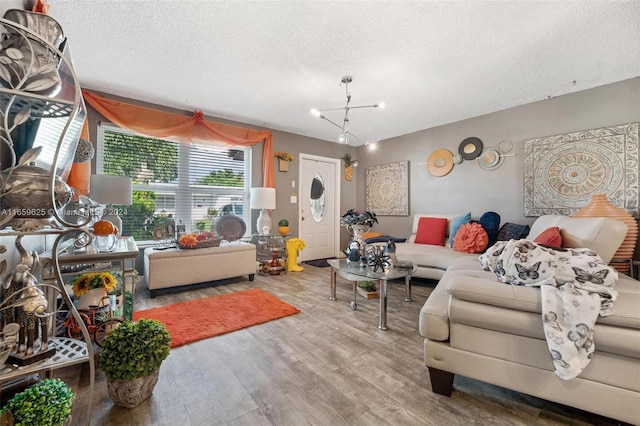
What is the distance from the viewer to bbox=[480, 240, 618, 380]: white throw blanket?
3.65ft

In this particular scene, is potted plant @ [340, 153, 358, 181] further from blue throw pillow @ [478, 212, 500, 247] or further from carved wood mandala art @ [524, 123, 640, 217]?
carved wood mandala art @ [524, 123, 640, 217]

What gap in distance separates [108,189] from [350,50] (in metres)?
2.65

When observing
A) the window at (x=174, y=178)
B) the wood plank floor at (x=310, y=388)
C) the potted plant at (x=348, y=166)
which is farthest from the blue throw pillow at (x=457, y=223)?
the window at (x=174, y=178)

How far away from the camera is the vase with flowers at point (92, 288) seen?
5.78 ft

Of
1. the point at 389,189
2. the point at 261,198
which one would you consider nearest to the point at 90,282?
the point at 261,198

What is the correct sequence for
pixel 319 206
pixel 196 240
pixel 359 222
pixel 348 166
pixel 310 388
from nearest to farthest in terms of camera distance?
pixel 310 388 → pixel 359 222 → pixel 196 240 → pixel 319 206 → pixel 348 166

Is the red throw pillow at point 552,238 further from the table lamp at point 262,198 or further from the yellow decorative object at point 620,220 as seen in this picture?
the table lamp at point 262,198

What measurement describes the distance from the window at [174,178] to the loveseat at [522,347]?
3.48m

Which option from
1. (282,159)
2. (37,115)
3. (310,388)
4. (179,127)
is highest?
(179,127)

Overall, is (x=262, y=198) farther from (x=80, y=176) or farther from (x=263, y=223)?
(x=80, y=176)

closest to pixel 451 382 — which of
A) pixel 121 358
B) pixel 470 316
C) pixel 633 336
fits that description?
pixel 470 316

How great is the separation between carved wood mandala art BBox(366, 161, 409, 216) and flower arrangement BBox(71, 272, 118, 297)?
14.5 ft

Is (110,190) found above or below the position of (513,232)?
above

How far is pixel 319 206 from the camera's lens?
5.35 metres
